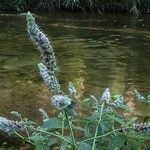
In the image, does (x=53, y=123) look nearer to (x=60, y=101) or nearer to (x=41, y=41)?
(x=60, y=101)

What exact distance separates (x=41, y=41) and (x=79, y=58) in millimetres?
6161

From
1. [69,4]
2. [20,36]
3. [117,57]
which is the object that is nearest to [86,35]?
[20,36]

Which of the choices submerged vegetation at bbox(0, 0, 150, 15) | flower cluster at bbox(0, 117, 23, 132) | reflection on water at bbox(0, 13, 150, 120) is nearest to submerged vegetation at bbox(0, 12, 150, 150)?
flower cluster at bbox(0, 117, 23, 132)

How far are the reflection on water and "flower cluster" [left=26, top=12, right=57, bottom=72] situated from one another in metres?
3.09

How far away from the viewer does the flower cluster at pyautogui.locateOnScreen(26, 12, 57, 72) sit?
1.68 meters

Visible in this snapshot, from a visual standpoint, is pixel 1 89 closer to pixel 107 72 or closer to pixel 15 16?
pixel 107 72

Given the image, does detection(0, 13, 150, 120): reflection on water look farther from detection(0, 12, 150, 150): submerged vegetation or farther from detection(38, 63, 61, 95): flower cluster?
detection(38, 63, 61, 95): flower cluster

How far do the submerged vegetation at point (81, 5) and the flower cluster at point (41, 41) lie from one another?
12.2 metres

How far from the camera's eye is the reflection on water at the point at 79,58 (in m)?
5.61

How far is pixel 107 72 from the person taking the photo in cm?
693

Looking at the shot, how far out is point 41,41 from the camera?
1690mm

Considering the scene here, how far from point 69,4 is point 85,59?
21.0 ft

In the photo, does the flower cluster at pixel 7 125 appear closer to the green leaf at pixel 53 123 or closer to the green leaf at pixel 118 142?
the green leaf at pixel 53 123

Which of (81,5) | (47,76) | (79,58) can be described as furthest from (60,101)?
(81,5)
